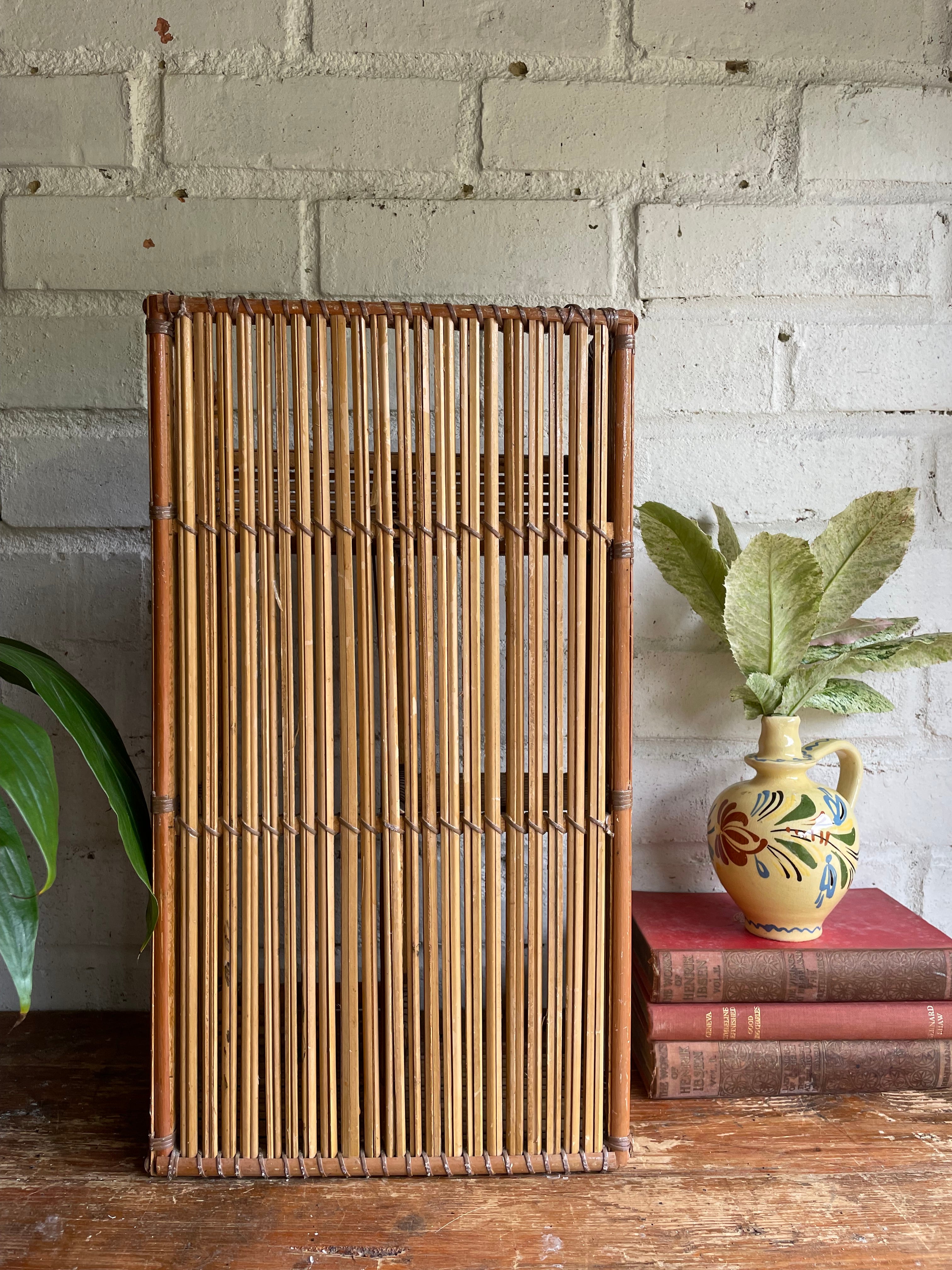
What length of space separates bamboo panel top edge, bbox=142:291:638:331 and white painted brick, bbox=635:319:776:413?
0.89 feet

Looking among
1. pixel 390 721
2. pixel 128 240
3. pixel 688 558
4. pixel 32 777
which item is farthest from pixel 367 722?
pixel 128 240

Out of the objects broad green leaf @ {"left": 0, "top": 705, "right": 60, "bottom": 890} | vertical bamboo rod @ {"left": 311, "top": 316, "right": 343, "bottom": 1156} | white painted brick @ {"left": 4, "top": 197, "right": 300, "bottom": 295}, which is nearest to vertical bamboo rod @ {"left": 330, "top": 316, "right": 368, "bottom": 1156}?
vertical bamboo rod @ {"left": 311, "top": 316, "right": 343, "bottom": 1156}

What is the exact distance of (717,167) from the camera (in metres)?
0.98

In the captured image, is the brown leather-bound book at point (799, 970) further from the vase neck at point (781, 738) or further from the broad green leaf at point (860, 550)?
the broad green leaf at point (860, 550)

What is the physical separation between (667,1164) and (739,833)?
0.94ft

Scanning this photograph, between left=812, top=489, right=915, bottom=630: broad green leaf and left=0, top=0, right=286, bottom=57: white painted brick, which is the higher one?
left=0, top=0, right=286, bottom=57: white painted brick

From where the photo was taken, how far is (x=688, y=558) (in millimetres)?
912

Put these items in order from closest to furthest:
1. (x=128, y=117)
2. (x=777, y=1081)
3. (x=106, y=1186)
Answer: (x=106, y=1186)
(x=777, y=1081)
(x=128, y=117)

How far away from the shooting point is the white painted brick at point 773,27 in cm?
97

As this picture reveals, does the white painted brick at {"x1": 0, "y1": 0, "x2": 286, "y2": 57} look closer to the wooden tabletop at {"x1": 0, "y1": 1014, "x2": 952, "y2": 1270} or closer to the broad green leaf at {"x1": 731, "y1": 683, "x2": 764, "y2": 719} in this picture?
the broad green leaf at {"x1": 731, "y1": 683, "x2": 764, "y2": 719}

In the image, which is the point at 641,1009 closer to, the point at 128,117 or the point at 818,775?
the point at 818,775

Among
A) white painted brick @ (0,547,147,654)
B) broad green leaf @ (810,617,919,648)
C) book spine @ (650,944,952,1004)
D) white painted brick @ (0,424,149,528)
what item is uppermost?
white painted brick @ (0,424,149,528)

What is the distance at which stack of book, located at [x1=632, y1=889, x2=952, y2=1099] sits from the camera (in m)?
0.83

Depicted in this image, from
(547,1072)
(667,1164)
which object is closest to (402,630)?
(547,1072)
